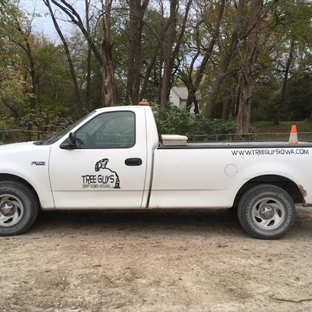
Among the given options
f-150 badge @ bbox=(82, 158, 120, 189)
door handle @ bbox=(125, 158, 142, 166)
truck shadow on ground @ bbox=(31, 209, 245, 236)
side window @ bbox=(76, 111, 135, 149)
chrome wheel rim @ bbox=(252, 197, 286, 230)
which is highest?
side window @ bbox=(76, 111, 135, 149)

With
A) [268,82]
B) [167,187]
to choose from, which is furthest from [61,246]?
[268,82]

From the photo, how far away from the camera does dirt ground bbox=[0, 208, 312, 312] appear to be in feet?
11.9

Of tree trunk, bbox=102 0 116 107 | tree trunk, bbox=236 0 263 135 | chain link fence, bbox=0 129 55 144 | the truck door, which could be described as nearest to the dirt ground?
the truck door

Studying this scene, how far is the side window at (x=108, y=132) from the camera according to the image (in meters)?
5.39

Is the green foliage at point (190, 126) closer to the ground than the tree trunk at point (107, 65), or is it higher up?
closer to the ground

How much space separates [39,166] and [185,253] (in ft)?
7.47

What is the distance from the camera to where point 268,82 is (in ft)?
125

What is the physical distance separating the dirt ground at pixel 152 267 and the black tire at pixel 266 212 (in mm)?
166

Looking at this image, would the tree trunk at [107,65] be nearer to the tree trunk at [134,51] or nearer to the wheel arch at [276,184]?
the tree trunk at [134,51]

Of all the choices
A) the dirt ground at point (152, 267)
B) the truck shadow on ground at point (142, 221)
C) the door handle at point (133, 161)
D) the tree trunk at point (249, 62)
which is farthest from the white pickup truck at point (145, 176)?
the tree trunk at point (249, 62)

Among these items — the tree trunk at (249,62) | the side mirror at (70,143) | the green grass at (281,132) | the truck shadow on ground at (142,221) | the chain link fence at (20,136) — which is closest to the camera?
the side mirror at (70,143)

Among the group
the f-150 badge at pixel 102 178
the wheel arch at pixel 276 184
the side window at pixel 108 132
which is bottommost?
the wheel arch at pixel 276 184

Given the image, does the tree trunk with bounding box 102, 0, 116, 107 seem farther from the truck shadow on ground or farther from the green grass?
the truck shadow on ground

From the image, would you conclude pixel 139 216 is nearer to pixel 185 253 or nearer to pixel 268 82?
pixel 185 253
